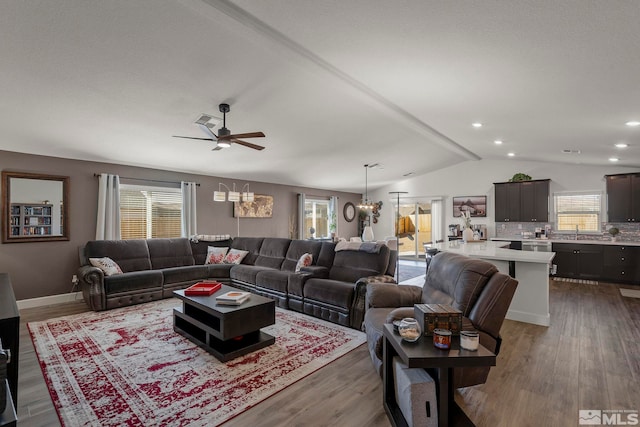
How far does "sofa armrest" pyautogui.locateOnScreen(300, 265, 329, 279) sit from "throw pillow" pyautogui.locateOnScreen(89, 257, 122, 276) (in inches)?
112

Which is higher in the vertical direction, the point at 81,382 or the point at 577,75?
the point at 577,75

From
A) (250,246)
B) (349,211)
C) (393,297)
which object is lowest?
(393,297)

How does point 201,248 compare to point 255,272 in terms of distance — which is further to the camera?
point 201,248

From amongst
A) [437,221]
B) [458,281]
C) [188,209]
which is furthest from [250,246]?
[437,221]

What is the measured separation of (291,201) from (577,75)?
7.04 m

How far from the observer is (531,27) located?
2.02 meters

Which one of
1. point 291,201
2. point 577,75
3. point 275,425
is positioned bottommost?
point 275,425

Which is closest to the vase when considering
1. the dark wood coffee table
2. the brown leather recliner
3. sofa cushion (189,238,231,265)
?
the brown leather recliner

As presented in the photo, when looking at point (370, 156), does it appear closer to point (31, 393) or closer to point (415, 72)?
point (415, 72)

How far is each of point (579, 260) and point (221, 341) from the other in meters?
7.30

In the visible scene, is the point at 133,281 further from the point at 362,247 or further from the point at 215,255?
the point at 362,247

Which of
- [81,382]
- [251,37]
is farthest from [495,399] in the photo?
[251,37]

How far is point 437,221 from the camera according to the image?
9484mm

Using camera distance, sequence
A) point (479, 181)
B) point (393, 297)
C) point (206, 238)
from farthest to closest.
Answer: point (479, 181) → point (206, 238) → point (393, 297)
